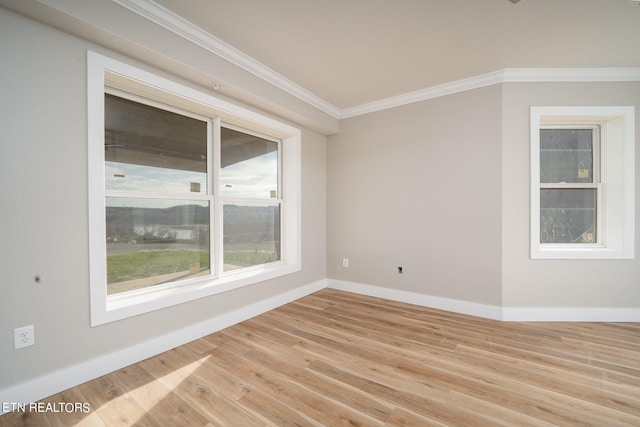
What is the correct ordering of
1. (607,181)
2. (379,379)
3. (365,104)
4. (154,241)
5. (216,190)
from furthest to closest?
(365,104) < (607,181) < (216,190) < (154,241) < (379,379)

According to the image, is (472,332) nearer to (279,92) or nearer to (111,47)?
(279,92)

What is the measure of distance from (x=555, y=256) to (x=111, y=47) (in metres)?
4.41

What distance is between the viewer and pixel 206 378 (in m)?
1.89

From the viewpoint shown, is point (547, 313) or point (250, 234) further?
point (250, 234)

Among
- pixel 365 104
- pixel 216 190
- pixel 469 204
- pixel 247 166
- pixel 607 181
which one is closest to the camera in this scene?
pixel 216 190

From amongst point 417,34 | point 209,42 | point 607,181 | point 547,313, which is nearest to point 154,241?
point 209,42

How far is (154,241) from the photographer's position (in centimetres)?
235

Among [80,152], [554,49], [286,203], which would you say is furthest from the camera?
[286,203]

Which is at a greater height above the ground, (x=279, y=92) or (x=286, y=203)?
(x=279, y=92)

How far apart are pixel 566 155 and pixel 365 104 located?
2.46 metres

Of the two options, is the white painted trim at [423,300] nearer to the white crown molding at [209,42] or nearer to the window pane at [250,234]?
the window pane at [250,234]

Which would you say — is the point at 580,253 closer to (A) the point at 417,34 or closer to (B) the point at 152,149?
(A) the point at 417,34

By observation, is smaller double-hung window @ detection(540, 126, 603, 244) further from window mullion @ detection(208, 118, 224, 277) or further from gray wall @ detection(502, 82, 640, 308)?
window mullion @ detection(208, 118, 224, 277)

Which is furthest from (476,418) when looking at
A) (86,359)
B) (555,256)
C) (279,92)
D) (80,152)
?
(279,92)
